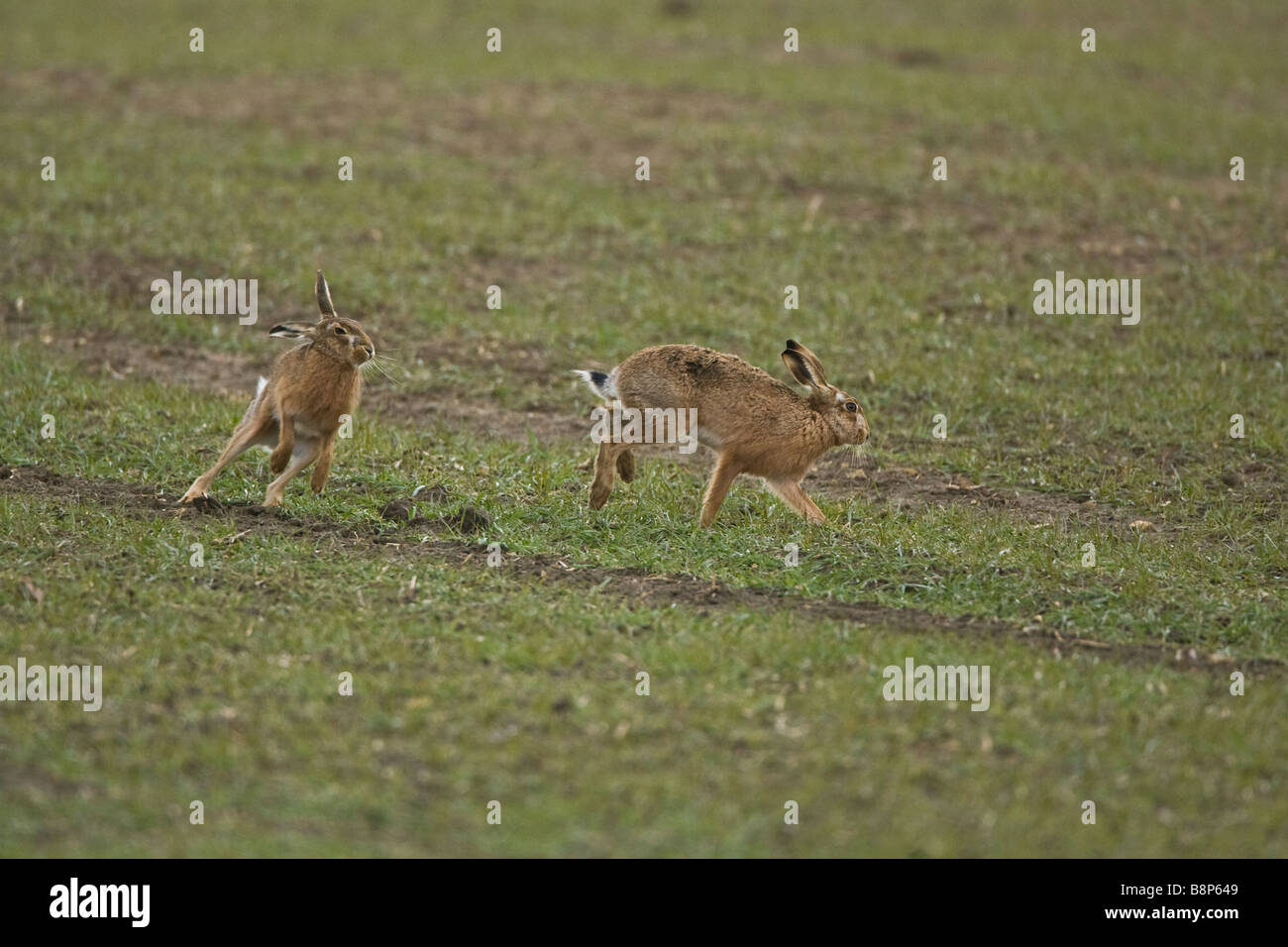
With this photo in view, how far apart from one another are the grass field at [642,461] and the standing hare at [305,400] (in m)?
0.29

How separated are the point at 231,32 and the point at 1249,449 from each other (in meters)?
16.8

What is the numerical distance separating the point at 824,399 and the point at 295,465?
11.3 feet

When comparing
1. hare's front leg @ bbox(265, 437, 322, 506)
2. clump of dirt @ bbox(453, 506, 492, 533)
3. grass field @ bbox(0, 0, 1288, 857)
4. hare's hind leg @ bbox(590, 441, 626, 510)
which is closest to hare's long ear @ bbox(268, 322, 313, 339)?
hare's front leg @ bbox(265, 437, 322, 506)

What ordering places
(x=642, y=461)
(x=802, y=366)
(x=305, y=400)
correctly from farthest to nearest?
(x=642, y=461)
(x=802, y=366)
(x=305, y=400)

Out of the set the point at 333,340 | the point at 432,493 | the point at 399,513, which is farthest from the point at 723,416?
the point at 333,340

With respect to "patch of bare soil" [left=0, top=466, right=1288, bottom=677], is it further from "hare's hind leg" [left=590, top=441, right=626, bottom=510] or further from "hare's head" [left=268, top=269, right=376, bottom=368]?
"hare's head" [left=268, top=269, right=376, bottom=368]

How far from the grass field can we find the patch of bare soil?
0.13 ft

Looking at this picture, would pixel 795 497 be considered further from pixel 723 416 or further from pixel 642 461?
pixel 642 461

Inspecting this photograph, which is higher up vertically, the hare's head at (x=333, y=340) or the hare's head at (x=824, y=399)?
the hare's head at (x=333, y=340)

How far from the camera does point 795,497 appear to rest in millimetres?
9016

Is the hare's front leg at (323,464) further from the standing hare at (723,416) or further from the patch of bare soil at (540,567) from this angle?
the standing hare at (723,416)

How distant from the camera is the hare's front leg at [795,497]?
8.92 metres

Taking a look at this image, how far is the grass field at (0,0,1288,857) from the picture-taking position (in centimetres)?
587

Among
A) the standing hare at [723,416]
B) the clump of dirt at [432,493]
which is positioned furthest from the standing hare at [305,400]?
the standing hare at [723,416]
